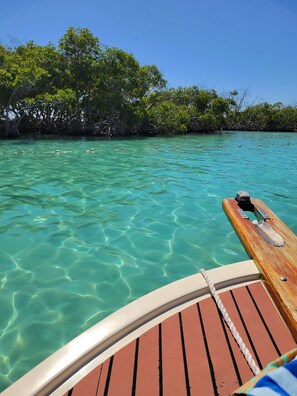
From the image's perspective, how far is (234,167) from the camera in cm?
1065

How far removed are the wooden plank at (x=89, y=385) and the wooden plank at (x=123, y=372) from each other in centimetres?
7

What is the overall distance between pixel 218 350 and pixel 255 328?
311 mm

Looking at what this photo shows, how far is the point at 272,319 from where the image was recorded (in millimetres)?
1767

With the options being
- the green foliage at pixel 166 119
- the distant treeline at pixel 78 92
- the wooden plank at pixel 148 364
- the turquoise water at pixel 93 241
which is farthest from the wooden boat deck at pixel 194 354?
the green foliage at pixel 166 119

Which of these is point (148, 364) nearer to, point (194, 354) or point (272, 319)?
point (194, 354)

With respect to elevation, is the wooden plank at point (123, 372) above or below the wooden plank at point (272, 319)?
below

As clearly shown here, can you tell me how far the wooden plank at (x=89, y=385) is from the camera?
51.4 inches

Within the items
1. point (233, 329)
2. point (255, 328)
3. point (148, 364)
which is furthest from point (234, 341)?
point (148, 364)

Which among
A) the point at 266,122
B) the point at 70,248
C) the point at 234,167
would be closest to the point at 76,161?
the point at 234,167

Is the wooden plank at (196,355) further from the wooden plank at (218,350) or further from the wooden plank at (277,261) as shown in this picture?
the wooden plank at (277,261)

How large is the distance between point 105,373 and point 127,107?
75.0ft

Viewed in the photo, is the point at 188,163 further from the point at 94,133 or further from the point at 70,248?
the point at 94,133

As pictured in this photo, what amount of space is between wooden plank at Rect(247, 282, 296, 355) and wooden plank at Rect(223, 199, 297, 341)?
4 centimetres

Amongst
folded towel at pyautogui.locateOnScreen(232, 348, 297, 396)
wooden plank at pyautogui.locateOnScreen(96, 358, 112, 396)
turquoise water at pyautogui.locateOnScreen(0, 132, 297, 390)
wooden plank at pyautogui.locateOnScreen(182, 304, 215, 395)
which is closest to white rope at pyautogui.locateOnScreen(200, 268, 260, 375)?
wooden plank at pyautogui.locateOnScreen(182, 304, 215, 395)
